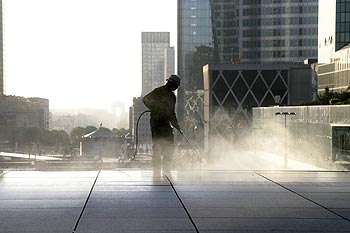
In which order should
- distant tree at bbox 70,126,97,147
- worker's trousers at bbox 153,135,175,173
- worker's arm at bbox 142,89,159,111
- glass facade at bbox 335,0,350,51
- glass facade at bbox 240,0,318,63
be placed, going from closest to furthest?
worker's arm at bbox 142,89,159,111, worker's trousers at bbox 153,135,175,173, glass facade at bbox 335,0,350,51, glass facade at bbox 240,0,318,63, distant tree at bbox 70,126,97,147

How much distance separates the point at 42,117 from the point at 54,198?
618ft

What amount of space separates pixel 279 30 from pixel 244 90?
3203 centimetres

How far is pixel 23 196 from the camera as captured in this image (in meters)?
9.53

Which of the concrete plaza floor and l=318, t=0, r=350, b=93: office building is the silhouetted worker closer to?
the concrete plaza floor

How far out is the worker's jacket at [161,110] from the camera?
1266 centimetres

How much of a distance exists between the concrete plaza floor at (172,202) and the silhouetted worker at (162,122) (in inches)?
13.6

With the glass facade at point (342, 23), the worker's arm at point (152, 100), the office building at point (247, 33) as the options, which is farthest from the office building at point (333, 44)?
the worker's arm at point (152, 100)

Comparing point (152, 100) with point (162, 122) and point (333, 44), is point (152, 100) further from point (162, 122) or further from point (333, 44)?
point (333, 44)

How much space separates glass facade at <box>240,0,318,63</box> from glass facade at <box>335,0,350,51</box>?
54.1 metres

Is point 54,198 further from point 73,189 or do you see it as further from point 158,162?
point 158,162

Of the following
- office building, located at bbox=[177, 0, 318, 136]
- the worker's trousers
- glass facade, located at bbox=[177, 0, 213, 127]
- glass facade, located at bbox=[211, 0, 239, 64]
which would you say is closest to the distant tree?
glass facade, located at bbox=[177, 0, 213, 127]

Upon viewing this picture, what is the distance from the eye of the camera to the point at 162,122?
504 inches

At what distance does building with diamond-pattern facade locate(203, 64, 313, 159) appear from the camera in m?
107

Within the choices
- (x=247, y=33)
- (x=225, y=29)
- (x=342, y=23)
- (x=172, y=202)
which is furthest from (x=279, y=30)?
(x=172, y=202)
